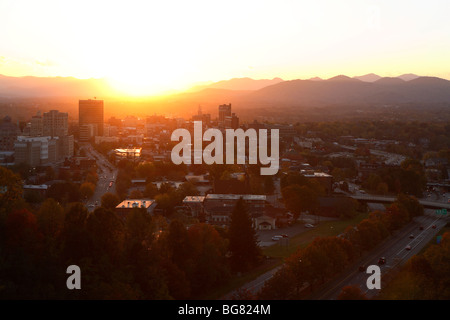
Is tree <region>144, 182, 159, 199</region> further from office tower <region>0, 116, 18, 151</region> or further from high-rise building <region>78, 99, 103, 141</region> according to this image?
high-rise building <region>78, 99, 103, 141</region>

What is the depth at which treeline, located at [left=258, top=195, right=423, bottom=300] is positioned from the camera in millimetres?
7121

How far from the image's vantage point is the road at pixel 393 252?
782cm

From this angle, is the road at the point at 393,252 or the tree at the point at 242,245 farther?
the tree at the point at 242,245

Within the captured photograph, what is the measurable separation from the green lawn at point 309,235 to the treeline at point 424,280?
2.73 m

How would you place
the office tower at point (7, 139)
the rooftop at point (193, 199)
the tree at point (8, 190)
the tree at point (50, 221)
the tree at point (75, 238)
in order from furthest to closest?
the office tower at point (7, 139)
the rooftop at point (193, 199)
the tree at point (8, 190)
the tree at point (50, 221)
the tree at point (75, 238)

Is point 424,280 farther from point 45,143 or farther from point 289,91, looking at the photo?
point 289,91

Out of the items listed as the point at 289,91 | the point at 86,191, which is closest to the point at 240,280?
the point at 86,191

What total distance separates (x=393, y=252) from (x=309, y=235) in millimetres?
2228

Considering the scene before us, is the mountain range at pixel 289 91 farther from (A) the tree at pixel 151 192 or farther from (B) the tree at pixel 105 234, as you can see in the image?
(B) the tree at pixel 105 234

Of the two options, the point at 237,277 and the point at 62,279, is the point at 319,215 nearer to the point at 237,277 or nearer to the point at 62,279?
the point at 237,277

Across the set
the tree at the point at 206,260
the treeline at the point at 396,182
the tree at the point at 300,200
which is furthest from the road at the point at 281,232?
the treeline at the point at 396,182

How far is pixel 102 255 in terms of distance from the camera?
6.88 m

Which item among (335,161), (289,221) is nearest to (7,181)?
(289,221)
